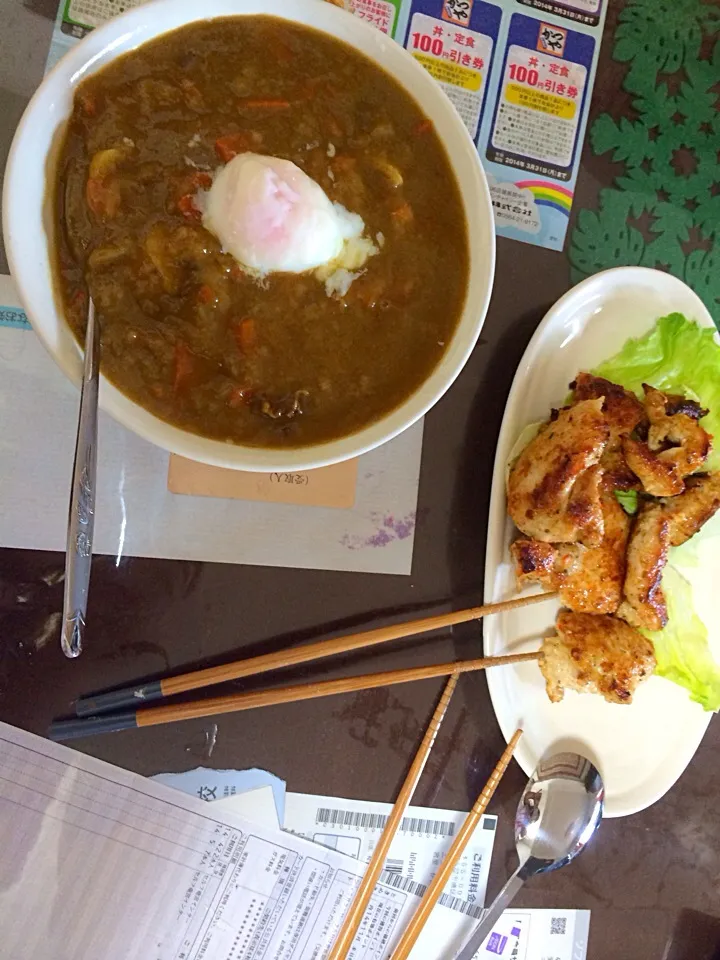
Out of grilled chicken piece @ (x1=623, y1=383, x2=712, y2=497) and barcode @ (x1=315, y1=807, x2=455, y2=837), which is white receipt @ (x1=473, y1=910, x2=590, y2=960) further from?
grilled chicken piece @ (x1=623, y1=383, x2=712, y2=497)

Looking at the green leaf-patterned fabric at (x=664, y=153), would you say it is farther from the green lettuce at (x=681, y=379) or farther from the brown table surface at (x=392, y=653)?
the green lettuce at (x=681, y=379)

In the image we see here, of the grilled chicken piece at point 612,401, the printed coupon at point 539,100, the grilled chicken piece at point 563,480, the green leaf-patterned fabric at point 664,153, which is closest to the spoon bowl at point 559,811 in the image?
the grilled chicken piece at point 563,480

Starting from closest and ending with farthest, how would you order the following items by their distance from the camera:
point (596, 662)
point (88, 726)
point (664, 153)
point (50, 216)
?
point (50, 216) → point (88, 726) → point (596, 662) → point (664, 153)

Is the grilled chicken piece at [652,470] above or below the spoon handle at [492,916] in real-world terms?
above

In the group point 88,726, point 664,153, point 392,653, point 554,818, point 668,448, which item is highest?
point 664,153

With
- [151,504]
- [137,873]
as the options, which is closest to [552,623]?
[151,504]

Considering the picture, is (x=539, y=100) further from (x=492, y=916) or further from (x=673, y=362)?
(x=492, y=916)

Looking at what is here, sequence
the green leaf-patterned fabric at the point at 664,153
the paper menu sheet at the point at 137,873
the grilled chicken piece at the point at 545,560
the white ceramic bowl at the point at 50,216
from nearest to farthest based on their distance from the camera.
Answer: the white ceramic bowl at the point at 50,216 → the paper menu sheet at the point at 137,873 → the grilled chicken piece at the point at 545,560 → the green leaf-patterned fabric at the point at 664,153

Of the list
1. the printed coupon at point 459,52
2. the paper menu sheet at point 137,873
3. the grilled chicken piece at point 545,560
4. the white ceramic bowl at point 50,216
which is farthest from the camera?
the printed coupon at point 459,52
